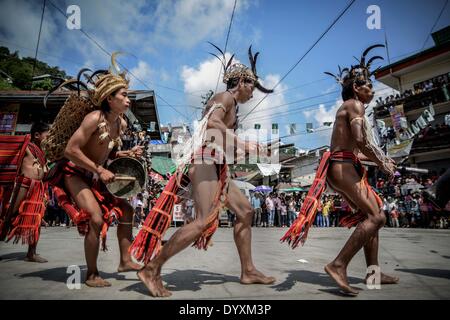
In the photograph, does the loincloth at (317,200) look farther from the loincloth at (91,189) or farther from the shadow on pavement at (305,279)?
the loincloth at (91,189)

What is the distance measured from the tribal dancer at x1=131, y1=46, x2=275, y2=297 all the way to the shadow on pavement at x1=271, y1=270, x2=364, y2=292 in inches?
6.8

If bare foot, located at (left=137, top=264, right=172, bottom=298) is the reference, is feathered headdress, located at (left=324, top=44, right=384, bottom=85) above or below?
above

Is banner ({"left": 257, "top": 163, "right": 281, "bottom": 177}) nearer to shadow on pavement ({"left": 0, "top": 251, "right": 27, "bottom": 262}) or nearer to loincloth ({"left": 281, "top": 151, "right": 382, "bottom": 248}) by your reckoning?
shadow on pavement ({"left": 0, "top": 251, "right": 27, "bottom": 262})

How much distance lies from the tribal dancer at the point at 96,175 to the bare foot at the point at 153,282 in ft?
1.52

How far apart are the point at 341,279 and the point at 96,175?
235cm

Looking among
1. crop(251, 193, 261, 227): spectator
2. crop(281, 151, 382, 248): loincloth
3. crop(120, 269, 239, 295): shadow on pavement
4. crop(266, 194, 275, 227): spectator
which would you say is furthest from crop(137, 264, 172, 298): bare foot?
crop(266, 194, 275, 227): spectator

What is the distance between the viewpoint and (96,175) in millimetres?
3068

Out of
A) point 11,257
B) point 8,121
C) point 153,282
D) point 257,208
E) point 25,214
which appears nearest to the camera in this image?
point 153,282

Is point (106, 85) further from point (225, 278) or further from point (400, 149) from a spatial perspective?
point (400, 149)

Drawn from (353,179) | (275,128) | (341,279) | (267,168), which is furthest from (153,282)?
(267,168)

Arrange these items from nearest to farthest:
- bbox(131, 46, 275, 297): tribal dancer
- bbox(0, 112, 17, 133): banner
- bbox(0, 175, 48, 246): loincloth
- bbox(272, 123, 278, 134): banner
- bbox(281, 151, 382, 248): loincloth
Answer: bbox(131, 46, 275, 297): tribal dancer < bbox(281, 151, 382, 248): loincloth < bbox(0, 175, 48, 246): loincloth < bbox(0, 112, 17, 133): banner < bbox(272, 123, 278, 134): banner

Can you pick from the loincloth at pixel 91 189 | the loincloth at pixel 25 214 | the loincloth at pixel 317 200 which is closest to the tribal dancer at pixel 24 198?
the loincloth at pixel 25 214

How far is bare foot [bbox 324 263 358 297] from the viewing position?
7.93 feet
